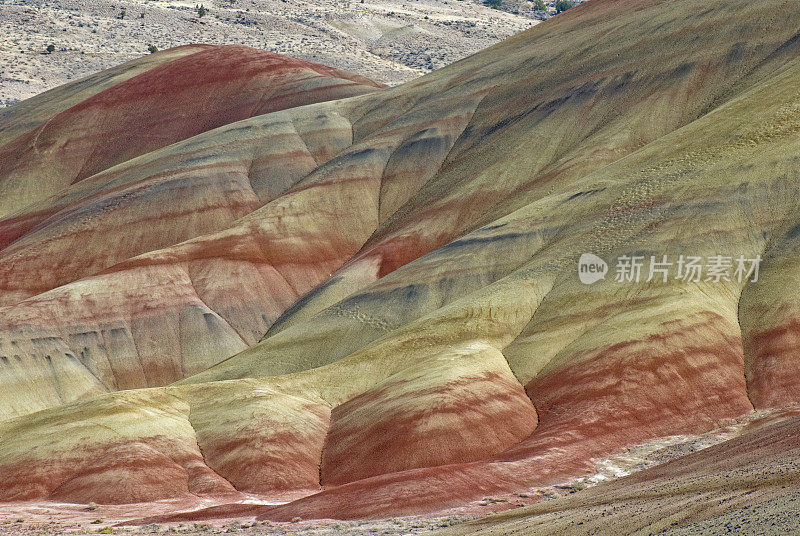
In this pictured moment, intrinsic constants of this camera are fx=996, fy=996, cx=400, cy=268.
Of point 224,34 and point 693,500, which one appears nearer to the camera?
point 693,500

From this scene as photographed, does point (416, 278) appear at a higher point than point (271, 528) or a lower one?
higher

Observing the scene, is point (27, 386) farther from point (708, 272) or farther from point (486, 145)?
point (708, 272)

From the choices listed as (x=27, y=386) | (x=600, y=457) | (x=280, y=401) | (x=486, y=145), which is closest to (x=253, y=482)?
(x=280, y=401)
